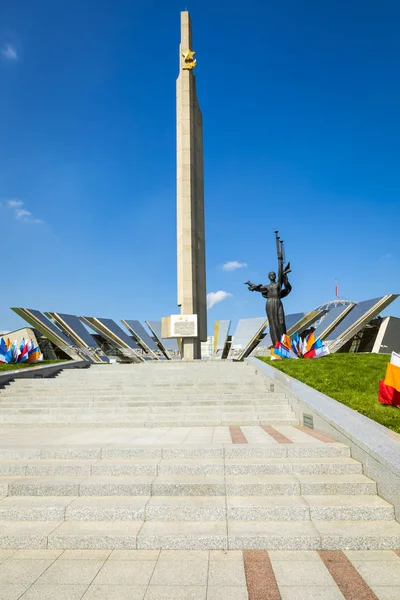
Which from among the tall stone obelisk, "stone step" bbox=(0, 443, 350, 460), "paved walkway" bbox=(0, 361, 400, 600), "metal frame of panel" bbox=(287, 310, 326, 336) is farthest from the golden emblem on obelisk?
"stone step" bbox=(0, 443, 350, 460)

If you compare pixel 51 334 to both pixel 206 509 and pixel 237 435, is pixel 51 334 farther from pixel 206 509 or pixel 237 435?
pixel 206 509

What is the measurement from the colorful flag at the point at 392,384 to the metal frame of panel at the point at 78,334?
2361 centimetres

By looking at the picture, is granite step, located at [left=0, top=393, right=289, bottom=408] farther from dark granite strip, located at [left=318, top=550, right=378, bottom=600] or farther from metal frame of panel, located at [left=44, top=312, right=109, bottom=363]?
metal frame of panel, located at [left=44, top=312, right=109, bottom=363]

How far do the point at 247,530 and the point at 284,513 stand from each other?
39 centimetres

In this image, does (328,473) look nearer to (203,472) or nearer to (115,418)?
(203,472)

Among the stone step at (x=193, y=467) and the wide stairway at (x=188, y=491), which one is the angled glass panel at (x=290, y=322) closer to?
the wide stairway at (x=188, y=491)

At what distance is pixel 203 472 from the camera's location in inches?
165

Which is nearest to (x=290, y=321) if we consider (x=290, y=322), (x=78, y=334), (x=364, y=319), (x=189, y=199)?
(x=290, y=322)

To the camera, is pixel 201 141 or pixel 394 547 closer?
pixel 394 547

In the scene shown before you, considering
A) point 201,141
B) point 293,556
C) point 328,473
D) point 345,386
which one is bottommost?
point 293,556

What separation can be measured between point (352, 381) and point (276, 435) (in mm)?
3518

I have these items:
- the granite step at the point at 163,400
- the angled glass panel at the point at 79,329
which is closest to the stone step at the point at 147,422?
the granite step at the point at 163,400

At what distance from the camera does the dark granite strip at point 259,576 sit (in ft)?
8.21

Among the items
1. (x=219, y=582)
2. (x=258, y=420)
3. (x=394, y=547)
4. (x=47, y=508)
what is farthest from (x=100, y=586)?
(x=258, y=420)
